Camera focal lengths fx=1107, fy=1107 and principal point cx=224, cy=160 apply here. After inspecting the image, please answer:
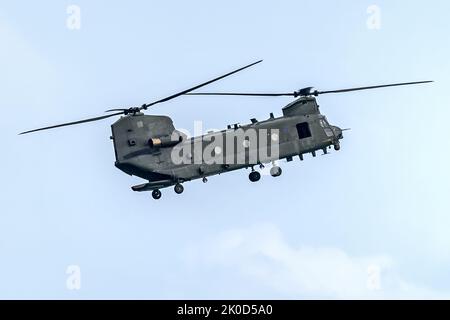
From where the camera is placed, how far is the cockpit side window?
91688mm

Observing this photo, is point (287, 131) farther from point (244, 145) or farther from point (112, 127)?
point (112, 127)

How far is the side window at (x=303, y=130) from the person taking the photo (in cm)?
9169

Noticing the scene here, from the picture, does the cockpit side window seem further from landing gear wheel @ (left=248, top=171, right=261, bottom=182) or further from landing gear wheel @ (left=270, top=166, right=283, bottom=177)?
landing gear wheel @ (left=248, top=171, right=261, bottom=182)

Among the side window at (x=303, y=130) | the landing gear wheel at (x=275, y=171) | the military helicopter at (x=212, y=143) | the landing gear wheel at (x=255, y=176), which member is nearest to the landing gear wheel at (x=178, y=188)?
the military helicopter at (x=212, y=143)

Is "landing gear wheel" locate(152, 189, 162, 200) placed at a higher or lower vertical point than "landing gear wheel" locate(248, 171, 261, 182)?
lower

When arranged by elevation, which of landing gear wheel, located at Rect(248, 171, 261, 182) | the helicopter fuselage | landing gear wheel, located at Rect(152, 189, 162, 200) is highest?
the helicopter fuselage

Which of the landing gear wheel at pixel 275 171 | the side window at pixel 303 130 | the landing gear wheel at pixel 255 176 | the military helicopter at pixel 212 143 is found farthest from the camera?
the side window at pixel 303 130

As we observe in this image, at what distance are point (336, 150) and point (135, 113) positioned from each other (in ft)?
62.3

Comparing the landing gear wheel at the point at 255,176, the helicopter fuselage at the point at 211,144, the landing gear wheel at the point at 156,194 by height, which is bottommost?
the landing gear wheel at the point at 156,194

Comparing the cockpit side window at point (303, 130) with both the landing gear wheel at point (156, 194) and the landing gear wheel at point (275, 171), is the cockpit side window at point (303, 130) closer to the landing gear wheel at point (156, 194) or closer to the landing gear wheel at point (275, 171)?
the landing gear wheel at point (275, 171)

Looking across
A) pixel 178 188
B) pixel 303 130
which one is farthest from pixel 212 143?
pixel 303 130

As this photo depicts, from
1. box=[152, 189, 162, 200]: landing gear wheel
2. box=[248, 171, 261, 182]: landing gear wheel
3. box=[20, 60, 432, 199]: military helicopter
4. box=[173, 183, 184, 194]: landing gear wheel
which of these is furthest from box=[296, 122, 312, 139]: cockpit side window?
box=[152, 189, 162, 200]: landing gear wheel

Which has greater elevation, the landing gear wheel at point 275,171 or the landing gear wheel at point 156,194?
the landing gear wheel at point 275,171
